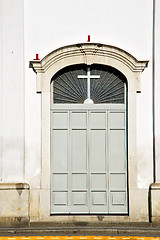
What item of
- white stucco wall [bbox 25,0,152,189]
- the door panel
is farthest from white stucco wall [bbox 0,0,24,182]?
the door panel

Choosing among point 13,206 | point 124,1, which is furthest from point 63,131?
point 124,1

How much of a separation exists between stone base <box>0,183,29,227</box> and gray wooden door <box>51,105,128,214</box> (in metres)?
0.74

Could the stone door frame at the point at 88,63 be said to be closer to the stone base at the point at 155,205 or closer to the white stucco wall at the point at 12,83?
the stone base at the point at 155,205

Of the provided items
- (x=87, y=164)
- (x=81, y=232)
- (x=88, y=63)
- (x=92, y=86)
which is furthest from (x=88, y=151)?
(x=88, y=63)

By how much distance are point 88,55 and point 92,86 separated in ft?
2.63

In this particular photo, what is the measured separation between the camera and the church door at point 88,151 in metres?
10.5

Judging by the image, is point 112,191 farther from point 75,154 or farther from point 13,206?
point 13,206

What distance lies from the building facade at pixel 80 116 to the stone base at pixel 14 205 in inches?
6.6

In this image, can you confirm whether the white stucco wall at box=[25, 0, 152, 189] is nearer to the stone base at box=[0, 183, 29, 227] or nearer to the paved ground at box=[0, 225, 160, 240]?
the stone base at box=[0, 183, 29, 227]

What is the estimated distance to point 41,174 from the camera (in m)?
10.4

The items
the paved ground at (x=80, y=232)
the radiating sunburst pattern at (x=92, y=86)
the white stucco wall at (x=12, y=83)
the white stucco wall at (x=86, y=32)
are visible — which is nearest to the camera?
the paved ground at (x=80, y=232)

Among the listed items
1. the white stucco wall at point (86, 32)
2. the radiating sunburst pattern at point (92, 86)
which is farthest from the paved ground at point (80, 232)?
the radiating sunburst pattern at point (92, 86)

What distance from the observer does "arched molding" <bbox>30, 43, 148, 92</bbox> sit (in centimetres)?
1038

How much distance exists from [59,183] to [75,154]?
812 millimetres
